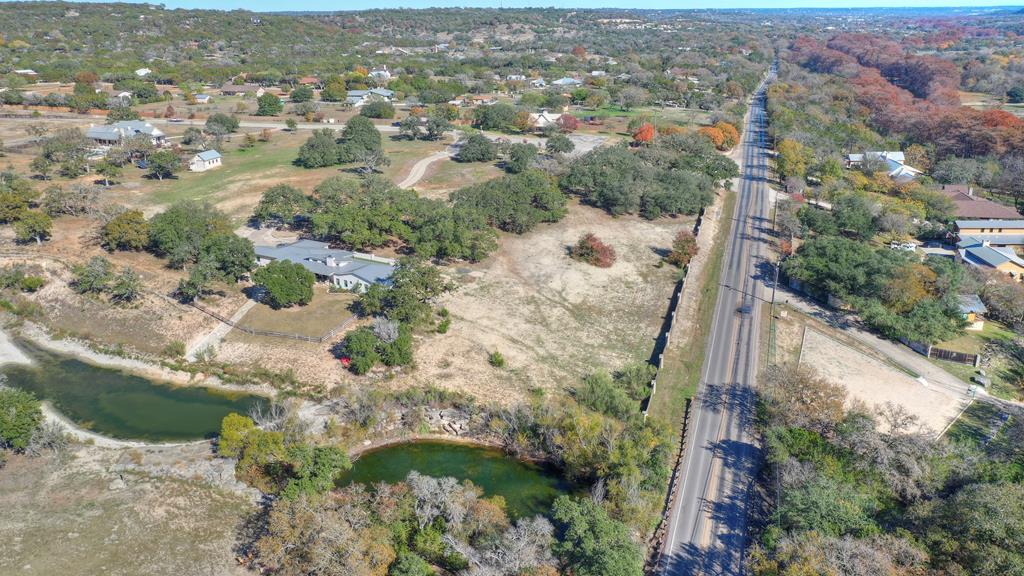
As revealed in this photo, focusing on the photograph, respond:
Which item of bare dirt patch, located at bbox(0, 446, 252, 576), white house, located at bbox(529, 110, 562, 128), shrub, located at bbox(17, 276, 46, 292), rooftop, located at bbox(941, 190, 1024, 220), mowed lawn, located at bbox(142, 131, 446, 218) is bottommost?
bare dirt patch, located at bbox(0, 446, 252, 576)

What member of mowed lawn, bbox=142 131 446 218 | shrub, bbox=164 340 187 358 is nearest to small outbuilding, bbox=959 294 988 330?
shrub, bbox=164 340 187 358

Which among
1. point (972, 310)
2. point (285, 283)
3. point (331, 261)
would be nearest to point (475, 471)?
point (285, 283)

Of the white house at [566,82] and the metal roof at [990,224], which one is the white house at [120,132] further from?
the metal roof at [990,224]

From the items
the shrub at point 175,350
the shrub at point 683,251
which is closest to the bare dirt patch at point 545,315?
the shrub at point 683,251

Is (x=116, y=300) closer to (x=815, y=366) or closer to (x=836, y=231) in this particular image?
(x=815, y=366)

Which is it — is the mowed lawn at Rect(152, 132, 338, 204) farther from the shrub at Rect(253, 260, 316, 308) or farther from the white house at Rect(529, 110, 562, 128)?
the white house at Rect(529, 110, 562, 128)
